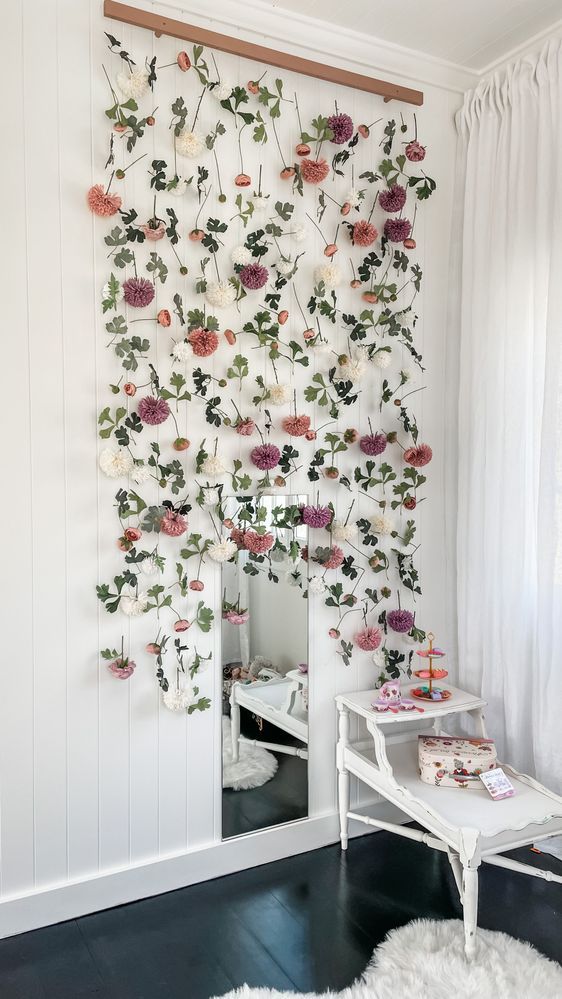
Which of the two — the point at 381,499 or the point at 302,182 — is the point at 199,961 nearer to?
the point at 381,499

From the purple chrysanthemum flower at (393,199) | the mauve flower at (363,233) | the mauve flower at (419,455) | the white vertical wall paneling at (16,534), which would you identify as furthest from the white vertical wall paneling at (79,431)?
the mauve flower at (419,455)

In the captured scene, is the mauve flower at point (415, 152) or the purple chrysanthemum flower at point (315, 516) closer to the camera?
the purple chrysanthemum flower at point (315, 516)

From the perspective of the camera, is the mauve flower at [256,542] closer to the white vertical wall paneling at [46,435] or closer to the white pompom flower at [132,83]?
the white vertical wall paneling at [46,435]

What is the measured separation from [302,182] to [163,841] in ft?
7.13

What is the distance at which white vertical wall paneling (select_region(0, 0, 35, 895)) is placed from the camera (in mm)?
1980

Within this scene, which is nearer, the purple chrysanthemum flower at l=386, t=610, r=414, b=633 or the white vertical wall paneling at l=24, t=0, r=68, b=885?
the white vertical wall paneling at l=24, t=0, r=68, b=885

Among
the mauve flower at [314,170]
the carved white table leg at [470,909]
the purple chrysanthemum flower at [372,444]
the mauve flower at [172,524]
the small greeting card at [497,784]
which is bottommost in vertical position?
the carved white table leg at [470,909]

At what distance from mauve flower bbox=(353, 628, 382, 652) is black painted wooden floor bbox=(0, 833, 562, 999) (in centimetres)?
69

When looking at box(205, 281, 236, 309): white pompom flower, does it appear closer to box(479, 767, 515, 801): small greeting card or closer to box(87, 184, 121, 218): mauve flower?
box(87, 184, 121, 218): mauve flower

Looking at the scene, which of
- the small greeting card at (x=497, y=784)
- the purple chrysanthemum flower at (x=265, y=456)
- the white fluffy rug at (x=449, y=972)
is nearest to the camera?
the white fluffy rug at (x=449, y=972)

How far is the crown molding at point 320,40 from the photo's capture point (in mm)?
2236

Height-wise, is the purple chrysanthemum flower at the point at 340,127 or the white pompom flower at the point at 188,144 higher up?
the purple chrysanthemum flower at the point at 340,127

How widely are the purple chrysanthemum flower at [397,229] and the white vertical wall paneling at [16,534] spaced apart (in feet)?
3.99

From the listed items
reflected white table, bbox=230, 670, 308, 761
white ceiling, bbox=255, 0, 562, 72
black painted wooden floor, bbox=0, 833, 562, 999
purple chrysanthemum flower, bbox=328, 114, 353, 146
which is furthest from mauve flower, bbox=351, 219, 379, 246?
black painted wooden floor, bbox=0, 833, 562, 999
